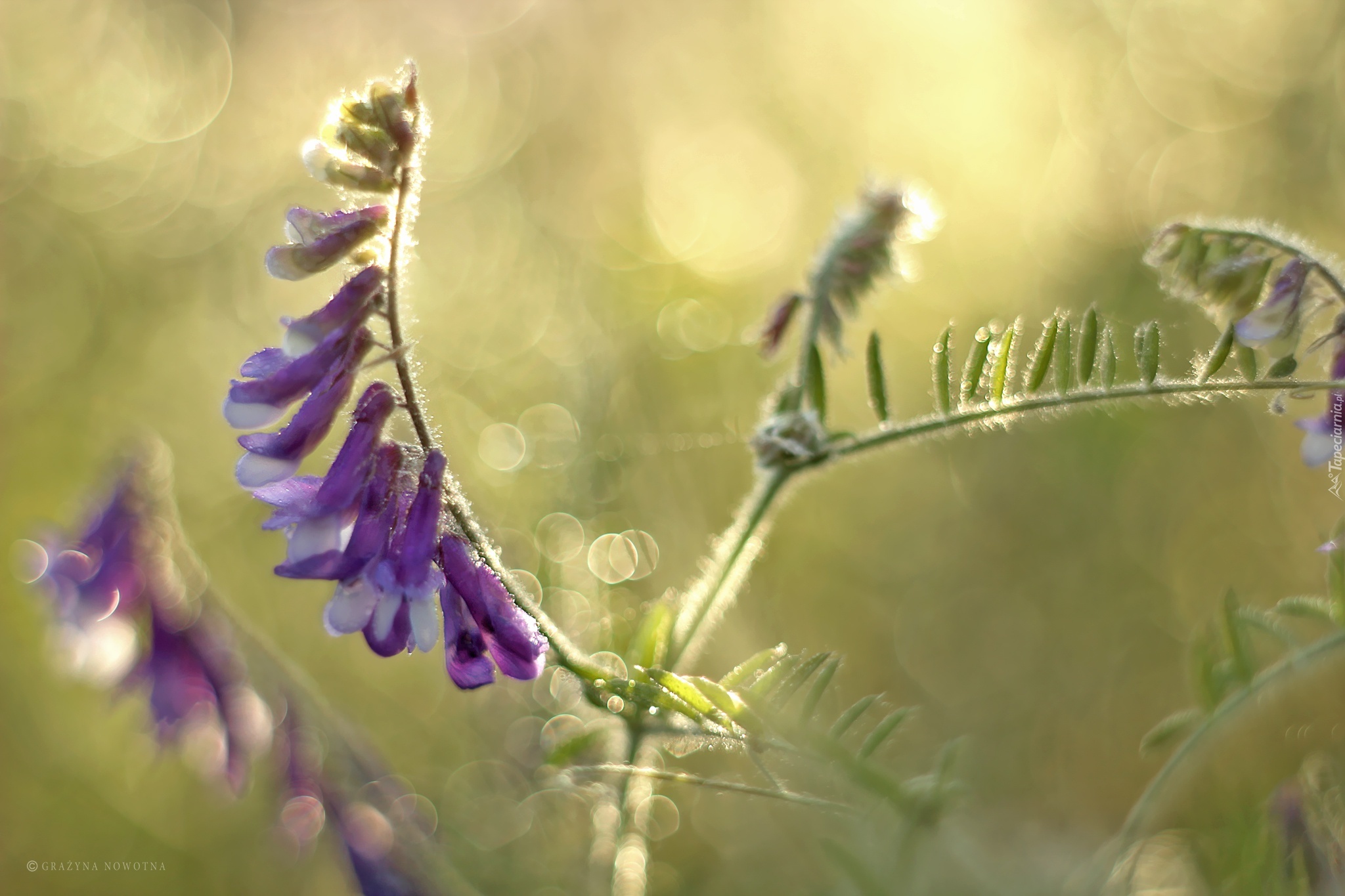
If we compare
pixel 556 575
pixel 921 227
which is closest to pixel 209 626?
pixel 556 575

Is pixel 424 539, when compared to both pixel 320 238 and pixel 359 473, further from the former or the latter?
pixel 320 238

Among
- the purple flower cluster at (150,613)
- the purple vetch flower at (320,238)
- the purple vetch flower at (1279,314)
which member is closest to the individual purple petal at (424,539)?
the purple vetch flower at (320,238)


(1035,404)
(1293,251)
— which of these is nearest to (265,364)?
(1035,404)

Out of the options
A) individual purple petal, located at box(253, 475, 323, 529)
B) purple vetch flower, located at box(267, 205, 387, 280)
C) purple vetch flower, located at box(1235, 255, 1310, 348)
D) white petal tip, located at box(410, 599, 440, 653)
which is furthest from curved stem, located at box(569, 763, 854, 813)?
purple vetch flower, located at box(1235, 255, 1310, 348)

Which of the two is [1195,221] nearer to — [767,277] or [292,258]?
[292,258]

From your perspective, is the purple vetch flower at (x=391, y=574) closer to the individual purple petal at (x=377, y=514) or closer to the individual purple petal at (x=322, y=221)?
the individual purple petal at (x=377, y=514)

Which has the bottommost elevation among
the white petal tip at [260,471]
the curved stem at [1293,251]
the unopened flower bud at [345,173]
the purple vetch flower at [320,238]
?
the white petal tip at [260,471]
